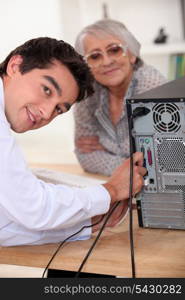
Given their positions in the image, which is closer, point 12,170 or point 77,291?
point 77,291

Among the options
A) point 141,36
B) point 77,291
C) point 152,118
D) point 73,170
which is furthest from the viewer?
point 141,36

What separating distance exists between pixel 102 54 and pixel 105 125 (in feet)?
0.89

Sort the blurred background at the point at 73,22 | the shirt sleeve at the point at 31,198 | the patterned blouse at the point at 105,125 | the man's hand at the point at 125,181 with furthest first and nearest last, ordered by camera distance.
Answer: the blurred background at the point at 73,22
the patterned blouse at the point at 105,125
the man's hand at the point at 125,181
the shirt sleeve at the point at 31,198

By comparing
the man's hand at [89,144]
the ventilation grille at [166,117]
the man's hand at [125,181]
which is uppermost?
the ventilation grille at [166,117]

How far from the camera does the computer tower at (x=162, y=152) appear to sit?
1.45 m

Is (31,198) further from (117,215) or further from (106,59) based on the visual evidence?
(106,59)

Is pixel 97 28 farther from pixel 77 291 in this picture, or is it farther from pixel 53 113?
pixel 77 291

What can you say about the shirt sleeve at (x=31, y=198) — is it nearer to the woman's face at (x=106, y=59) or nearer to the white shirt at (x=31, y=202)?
the white shirt at (x=31, y=202)

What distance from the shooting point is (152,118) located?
4.81 feet

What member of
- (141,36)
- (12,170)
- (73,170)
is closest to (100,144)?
(73,170)

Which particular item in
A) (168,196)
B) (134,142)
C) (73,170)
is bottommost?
(73,170)

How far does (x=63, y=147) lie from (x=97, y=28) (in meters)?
1.98

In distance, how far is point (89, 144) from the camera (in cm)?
233

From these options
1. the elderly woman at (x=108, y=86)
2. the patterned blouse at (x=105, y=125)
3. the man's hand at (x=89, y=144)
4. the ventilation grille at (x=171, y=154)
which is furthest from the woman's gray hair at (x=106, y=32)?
the ventilation grille at (x=171, y=154)
